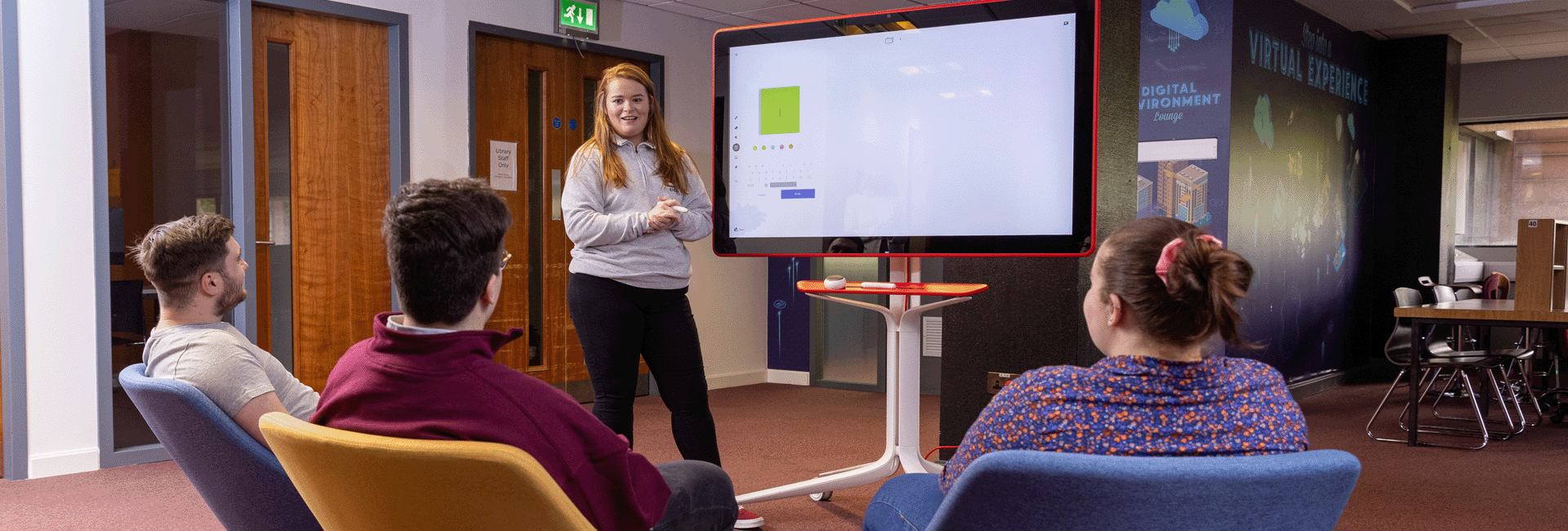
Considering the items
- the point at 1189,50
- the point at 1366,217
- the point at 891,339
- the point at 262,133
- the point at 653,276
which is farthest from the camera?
the point at 1366,217

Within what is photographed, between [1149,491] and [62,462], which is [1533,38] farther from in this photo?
[62,462]

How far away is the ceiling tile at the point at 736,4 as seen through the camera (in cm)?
548

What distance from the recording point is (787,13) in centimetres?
576

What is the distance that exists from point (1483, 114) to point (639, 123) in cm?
777

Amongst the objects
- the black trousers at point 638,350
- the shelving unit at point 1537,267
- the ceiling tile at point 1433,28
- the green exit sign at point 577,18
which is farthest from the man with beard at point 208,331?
the ceiling tile at point 1433,28

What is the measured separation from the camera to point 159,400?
4.48 feet

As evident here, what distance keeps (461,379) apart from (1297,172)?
19.5ft

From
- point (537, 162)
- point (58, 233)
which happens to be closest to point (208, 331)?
point (58, 233)

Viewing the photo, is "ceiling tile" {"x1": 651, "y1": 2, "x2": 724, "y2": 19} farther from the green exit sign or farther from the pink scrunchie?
the pink scrunchie

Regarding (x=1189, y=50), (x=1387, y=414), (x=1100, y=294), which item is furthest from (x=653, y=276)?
(x=1387, y=414)

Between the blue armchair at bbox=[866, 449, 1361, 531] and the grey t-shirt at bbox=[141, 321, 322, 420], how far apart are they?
3.45ft

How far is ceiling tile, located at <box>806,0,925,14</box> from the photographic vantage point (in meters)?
5.53

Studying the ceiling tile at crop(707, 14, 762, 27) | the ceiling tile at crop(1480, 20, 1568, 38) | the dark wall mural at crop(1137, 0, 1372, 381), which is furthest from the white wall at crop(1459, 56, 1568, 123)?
the ceiling tile at crop(707, 14, 762, 27)

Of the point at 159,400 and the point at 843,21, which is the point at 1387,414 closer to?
the point at 843,21
